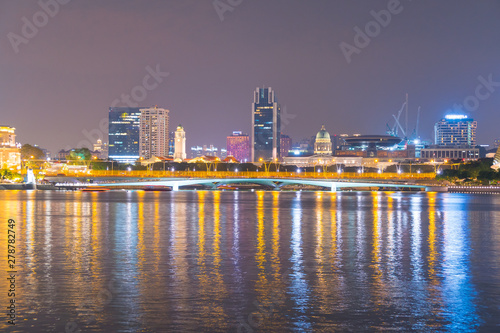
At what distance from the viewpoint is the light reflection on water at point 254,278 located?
19641 millimetres

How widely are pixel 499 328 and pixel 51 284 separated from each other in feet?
53.7

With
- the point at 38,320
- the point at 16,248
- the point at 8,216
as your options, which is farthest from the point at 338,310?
the point at 8,216

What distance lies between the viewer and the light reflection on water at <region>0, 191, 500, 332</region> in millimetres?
19641

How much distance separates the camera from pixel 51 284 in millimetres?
24953

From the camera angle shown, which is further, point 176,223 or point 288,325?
point 176,223

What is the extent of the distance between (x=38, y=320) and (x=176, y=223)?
34.5 metres

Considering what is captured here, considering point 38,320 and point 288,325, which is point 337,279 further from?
point 38,320

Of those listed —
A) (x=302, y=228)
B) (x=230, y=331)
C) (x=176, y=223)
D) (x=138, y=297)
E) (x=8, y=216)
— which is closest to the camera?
(x=230, y=331)

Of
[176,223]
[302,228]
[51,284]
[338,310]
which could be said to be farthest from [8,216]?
[338,310]

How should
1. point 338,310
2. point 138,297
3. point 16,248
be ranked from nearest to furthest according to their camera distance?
point 338,310 < point 138,297 < point 16,248

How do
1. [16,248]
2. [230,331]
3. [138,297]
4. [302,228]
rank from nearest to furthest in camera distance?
[230,331] → [138,297] → [16,248] → [302,228]

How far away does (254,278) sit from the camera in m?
26.6

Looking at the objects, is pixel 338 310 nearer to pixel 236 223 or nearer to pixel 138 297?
pixel 138 297

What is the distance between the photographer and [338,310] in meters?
20.8
